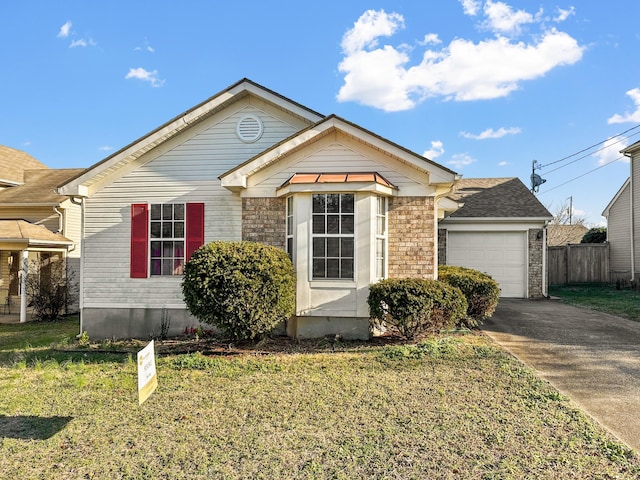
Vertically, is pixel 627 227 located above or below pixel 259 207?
above

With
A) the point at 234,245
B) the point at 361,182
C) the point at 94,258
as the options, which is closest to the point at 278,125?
the point at 361,182

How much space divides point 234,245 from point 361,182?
2707 mm

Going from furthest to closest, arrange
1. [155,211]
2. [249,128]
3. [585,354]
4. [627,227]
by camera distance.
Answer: [627,227]
[249,128]
[155,211]
[585,354]

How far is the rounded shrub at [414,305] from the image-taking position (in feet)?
24.2

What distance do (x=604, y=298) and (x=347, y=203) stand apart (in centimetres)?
1172

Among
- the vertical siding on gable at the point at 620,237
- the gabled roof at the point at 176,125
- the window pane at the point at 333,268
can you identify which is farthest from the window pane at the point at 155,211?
the vertical siding on gable at the point at 620,237

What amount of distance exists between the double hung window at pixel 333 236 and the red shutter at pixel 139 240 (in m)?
4.08

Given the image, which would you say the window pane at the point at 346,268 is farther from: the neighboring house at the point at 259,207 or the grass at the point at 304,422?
the grass at the point at 304,422

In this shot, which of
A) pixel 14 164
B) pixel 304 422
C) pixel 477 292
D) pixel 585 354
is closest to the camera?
pixel 304 422

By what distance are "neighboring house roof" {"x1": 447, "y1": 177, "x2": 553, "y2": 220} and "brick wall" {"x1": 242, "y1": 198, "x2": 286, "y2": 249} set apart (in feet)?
23.9

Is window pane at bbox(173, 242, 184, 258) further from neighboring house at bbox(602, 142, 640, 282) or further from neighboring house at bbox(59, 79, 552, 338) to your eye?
neighboring house at bbox(602, 142, 640, 282)

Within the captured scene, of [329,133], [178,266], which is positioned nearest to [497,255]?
[329,133]

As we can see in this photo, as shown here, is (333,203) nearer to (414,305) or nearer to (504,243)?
(414,305)

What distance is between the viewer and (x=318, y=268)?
26.8 ft
